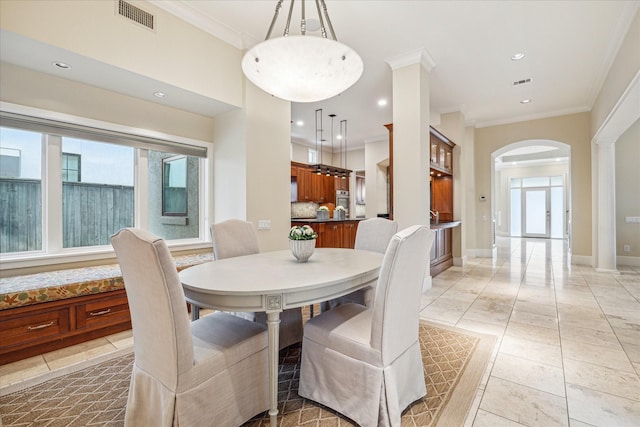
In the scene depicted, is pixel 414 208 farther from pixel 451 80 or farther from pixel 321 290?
pixel 321 290

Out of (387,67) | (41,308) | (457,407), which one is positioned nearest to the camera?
(457,407)

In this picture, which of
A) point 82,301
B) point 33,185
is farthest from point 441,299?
point 33,185

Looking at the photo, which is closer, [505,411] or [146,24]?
[505,411]

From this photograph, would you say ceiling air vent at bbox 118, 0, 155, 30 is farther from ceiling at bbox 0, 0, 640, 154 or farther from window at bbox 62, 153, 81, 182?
window at bbox 62, 153, 81, 182

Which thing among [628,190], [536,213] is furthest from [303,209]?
[536,213]

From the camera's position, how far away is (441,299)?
12.3 feet

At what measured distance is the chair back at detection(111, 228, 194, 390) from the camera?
1.22m

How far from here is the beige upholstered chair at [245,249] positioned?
2.35 meters

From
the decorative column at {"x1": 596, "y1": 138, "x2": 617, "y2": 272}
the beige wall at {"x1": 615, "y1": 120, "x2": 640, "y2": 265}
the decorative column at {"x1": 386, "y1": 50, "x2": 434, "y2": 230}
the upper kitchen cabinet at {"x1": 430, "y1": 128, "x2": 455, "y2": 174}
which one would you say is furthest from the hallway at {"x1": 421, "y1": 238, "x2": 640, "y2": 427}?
the upper kitchen cabinet at {"x1": 430, "y1": 128, "x2": 455, "y2": 174}

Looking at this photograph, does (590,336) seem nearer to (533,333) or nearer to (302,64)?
(533,333)

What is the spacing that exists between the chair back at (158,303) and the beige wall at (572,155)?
23.5 feet

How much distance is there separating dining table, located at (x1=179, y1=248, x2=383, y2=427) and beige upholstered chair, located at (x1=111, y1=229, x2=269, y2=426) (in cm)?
14

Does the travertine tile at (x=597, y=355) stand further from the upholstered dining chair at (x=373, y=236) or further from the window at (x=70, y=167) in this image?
the window at (x=70, y=167)

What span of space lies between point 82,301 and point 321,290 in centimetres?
230
